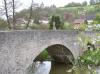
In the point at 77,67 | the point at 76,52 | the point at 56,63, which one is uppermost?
the point at 77,67

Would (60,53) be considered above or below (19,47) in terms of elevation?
below

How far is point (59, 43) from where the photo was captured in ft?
55.3

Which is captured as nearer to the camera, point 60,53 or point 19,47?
point 19,47

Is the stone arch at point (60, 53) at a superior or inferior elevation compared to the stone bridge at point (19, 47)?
inferior

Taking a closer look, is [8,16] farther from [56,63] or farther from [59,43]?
[56,63]

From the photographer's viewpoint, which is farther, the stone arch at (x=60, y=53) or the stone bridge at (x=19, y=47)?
the stone arch at (x=60, y=53)

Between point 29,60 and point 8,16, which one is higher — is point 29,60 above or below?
below

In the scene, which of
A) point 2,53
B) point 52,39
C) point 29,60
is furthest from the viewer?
point 52,39

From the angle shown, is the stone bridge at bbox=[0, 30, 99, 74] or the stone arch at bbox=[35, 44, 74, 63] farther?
the stone arch at bbox=[35, 44, 74, 63]

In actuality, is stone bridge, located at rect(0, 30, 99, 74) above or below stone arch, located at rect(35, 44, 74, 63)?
above

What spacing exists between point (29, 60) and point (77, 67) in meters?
9.90

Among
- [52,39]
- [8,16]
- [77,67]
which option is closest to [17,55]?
[52,39]

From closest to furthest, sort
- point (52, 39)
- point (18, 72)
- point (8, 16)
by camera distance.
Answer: point (18, 72) → point (52, 39) → point (8, 16)

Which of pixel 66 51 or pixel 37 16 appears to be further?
pixel 37 16
